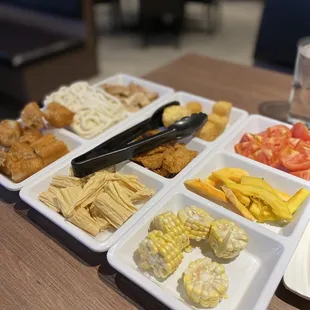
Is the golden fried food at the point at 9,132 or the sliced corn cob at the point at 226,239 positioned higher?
the golden fried food at the point at 9,132

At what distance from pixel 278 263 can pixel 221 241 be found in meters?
0.11

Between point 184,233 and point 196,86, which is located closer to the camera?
point 184,233

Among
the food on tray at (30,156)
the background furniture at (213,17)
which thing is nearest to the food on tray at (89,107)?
the food on tray at (30,156)

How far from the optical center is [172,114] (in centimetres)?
106

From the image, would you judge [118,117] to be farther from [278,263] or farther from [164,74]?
[278,263]

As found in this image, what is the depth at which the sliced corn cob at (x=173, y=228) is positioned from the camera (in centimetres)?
70

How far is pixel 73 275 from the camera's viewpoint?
69 cm

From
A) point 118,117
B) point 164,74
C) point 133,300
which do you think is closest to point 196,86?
point 164,74

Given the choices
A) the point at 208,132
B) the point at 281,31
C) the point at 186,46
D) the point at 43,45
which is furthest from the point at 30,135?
the point at 186,46

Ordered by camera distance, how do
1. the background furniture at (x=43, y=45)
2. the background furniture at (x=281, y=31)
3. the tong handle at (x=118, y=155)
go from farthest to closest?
the background furniture at (x=43, y=45) → the background furniture at (x=281, y=31) → the tong handle at (x=118, y=155)

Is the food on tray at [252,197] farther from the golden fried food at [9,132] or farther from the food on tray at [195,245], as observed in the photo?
the golden fried food at [9,132]

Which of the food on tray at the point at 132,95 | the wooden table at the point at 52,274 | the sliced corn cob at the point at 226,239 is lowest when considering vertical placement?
the wooden table at the point at 52,274

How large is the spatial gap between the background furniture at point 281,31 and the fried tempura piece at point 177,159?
118 centimetres

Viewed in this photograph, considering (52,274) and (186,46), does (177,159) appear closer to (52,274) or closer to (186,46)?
(52,274)
